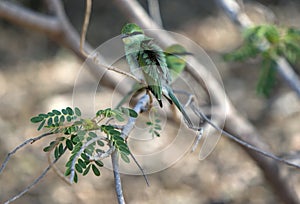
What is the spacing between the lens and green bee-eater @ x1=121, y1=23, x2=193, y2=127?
1147mm

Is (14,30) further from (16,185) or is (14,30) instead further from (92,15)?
(16,185)

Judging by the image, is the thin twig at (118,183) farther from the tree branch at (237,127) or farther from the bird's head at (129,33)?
the tree branch at (237,127)

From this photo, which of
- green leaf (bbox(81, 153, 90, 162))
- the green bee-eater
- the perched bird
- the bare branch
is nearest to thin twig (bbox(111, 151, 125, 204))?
green leaf (bbox(81, 153, 90, 162))

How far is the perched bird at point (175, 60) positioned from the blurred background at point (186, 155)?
31.3 inches

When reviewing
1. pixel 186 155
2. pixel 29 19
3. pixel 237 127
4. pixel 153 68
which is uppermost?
pixel 153 68

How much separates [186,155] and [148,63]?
2.15 m

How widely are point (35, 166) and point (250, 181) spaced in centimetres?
142

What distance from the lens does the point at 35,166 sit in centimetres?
336

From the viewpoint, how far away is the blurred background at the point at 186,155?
3240mm

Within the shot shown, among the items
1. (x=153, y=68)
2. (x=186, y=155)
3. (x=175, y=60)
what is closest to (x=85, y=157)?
(x=153, y=68)

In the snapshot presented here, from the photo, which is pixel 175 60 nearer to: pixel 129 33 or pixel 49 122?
pixel 129 33

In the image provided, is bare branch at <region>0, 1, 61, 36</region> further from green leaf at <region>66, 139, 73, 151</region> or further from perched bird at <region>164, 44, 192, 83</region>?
green leaf at <region>66, 139, 73, 151</region>

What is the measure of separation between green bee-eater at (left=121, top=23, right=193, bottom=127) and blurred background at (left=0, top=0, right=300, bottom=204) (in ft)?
3.84

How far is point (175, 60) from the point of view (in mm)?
1608
